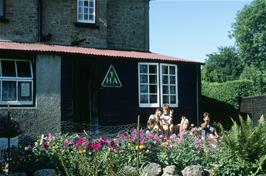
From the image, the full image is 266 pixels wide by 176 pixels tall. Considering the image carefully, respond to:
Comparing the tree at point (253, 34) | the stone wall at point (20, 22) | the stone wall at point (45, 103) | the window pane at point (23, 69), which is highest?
the tree at point (253, 34)

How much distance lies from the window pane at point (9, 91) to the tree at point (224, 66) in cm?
3901

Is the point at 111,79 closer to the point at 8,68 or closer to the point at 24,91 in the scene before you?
the point at 24,91

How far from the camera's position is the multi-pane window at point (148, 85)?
19703 mm

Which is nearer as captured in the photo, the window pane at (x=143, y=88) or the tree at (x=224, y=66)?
the window pane at (x=143, y=88)

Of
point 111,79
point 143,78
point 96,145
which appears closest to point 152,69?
point 143,78

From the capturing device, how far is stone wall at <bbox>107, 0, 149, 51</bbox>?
2330 cm

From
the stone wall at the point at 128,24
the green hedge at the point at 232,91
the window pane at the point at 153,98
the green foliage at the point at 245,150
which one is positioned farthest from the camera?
the green hedge at the point at 232,91

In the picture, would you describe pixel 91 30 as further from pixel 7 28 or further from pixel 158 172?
pixel 158 172

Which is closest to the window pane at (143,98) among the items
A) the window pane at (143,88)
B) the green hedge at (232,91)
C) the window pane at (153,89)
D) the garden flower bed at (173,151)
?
the window pane at (143,88)

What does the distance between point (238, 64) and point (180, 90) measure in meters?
38.2

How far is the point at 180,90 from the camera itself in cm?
2052

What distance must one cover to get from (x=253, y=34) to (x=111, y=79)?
126 feet

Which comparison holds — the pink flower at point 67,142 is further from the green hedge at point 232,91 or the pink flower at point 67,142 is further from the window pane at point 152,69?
the green hedge at point 232,91

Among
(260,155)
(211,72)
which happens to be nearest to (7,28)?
(260,155)
